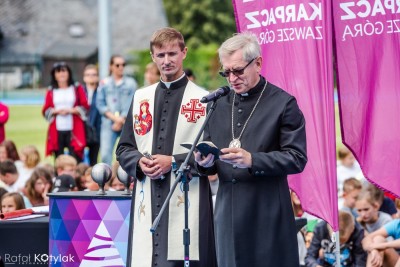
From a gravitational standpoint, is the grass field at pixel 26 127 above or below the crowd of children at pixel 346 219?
above

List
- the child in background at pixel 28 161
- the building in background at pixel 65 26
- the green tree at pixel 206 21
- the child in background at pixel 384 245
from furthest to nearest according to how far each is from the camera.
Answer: the green tree at pixel 206 21, the building in background at pixel 65 26, the child in background at pixel 28 161, the child in background at pixel 384 245

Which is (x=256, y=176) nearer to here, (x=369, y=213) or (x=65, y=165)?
(x=369, y=213)

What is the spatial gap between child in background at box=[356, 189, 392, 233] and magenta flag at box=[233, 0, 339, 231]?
2.71m

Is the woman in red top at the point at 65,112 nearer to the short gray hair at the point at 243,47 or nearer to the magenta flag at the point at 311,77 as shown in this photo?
the magenta flag at the point at 311,77

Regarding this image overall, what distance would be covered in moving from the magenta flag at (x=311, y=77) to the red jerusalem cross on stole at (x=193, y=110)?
2.69ft

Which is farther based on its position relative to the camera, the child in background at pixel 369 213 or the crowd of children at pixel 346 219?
the child in background at pixel 369 213

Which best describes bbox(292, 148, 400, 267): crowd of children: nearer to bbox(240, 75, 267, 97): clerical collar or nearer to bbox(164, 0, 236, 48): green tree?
bbox(240, 75, 267, 97): clerical collar

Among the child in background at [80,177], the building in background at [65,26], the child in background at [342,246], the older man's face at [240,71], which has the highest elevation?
the building in background at [65,26]

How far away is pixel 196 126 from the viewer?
24.3 feet

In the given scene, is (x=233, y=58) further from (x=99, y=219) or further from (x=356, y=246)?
(x=356, y=246)

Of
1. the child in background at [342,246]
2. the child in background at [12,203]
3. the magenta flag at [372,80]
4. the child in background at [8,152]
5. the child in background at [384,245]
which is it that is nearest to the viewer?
the magenta flag at [372,80]

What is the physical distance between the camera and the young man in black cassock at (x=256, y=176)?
6.56 meters

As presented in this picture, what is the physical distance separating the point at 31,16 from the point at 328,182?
6393cm

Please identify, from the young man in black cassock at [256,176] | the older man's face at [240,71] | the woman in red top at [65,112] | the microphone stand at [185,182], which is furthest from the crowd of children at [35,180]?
the older man's face at [240,71]
